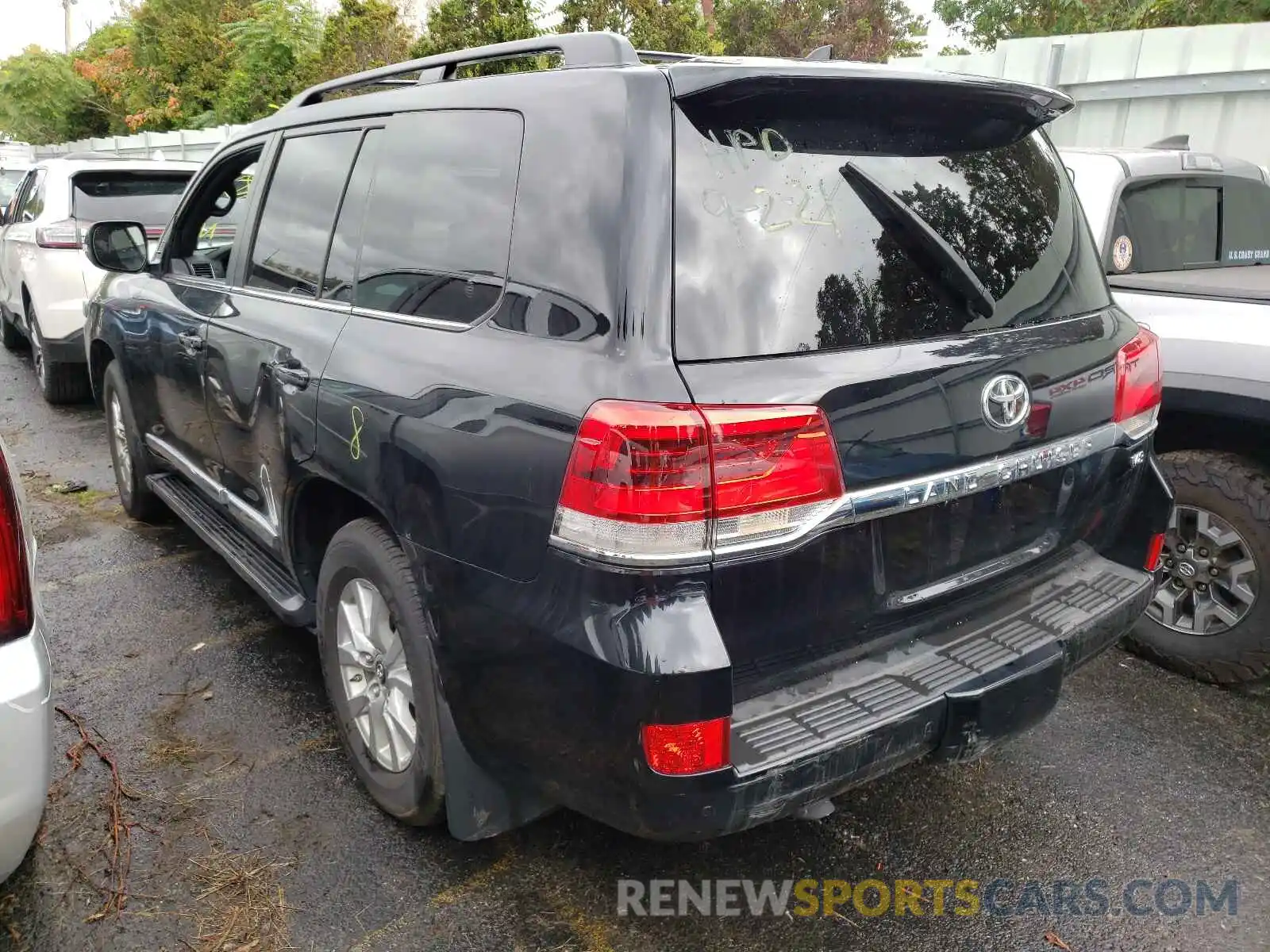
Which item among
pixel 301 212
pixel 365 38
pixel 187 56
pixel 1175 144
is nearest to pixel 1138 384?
pixel 301 212

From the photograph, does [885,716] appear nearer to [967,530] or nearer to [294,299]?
[967,530]

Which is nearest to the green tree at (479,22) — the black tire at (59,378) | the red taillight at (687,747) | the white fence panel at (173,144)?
the white fence panel at (173,144)

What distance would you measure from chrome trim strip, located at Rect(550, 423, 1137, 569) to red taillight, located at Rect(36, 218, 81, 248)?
6616mm

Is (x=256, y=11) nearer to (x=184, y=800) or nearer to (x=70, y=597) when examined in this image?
(x=70, y=597)

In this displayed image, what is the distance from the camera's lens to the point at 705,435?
174 cm

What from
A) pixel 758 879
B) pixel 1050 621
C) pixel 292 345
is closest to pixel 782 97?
pixel 1050 621

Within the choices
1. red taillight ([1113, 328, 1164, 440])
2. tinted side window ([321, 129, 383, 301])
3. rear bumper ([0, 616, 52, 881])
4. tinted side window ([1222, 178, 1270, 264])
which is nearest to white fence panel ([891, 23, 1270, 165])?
tinted side window ([1222, 178, 1270, 264])

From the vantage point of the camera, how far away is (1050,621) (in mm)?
2326

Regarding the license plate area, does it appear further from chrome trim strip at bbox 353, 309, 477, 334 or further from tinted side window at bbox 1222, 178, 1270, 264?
tinted side window at bbox 1222, 178, 1270, 264

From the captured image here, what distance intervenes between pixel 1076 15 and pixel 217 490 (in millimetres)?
18918

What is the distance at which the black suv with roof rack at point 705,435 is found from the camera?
1792 millimetres

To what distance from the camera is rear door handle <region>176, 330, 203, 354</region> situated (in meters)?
3.43

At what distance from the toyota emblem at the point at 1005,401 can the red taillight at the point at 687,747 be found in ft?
3.01

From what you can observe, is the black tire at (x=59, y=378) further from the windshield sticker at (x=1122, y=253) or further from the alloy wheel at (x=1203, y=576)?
the alloy wheel at (x=1203, y=576)
